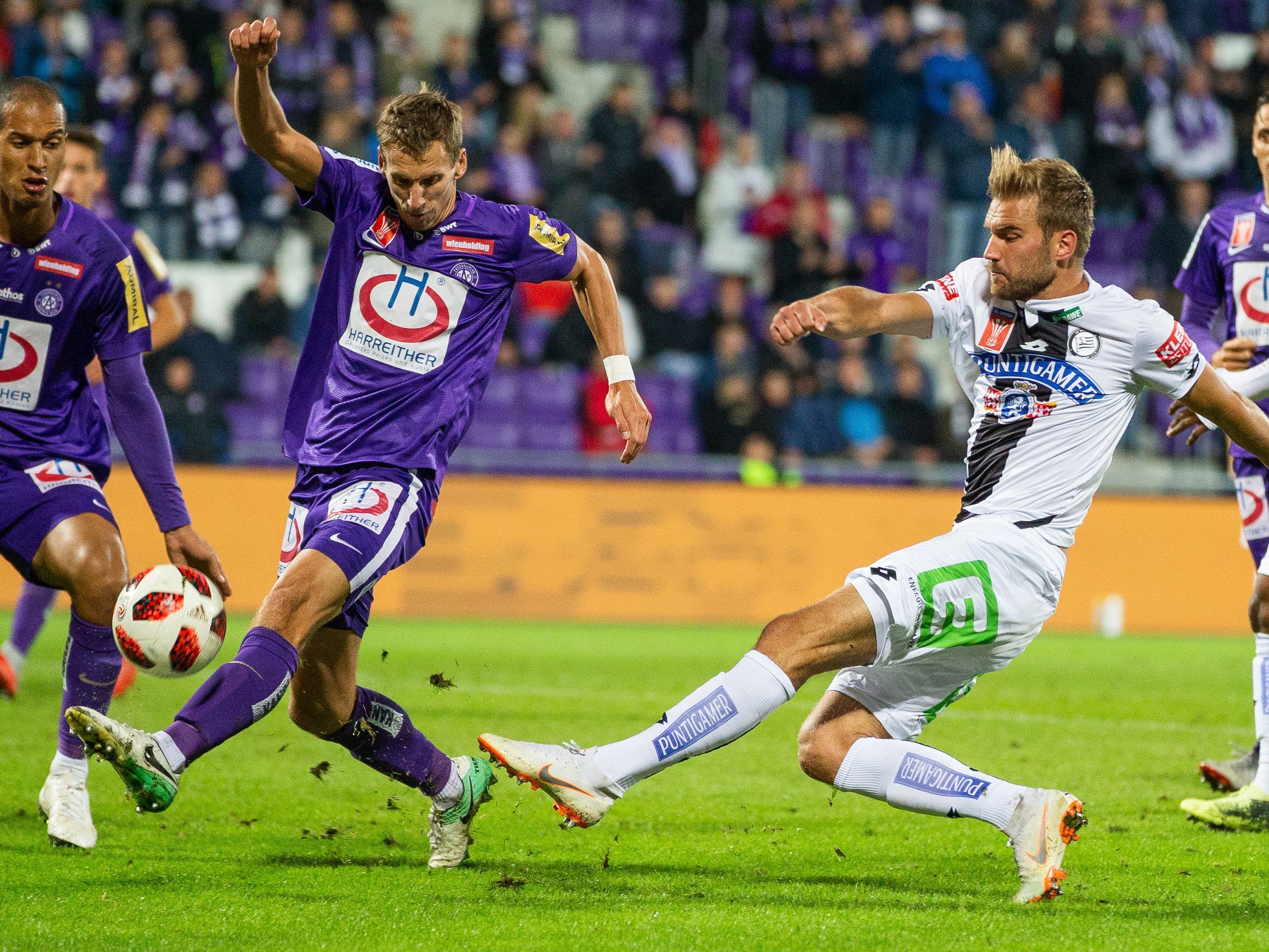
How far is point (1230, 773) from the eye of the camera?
20.9ft

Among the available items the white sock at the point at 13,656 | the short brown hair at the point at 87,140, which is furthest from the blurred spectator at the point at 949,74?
the white sock at the point at 13,656

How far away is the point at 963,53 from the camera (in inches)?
768

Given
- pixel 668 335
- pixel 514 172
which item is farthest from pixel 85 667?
pixel 514 172

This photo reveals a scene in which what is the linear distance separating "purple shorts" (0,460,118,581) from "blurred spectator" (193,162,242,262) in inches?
439

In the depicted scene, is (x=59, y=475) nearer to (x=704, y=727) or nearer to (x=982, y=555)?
(x=704, y=727)

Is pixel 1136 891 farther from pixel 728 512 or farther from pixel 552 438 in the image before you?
pixel 552 438

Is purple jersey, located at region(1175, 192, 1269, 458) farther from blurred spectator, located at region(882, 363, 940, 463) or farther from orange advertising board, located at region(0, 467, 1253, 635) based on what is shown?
blurred spectator, located at region(882, 363, 940, 463)

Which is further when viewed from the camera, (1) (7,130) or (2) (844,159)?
(2) (844,159)

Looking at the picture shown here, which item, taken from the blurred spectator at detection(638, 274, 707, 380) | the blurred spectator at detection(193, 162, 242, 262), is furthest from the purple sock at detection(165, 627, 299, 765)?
the blurred spectator at detection(193, 162, 242, 262)

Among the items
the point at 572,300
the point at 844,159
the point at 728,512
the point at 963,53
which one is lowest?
the point at 728,512

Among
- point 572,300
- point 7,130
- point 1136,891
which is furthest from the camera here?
point 572,300

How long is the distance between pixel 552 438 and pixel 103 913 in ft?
36.8

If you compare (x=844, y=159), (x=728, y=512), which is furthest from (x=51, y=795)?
(x=844, y=159)

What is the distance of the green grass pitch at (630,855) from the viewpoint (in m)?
4.01
